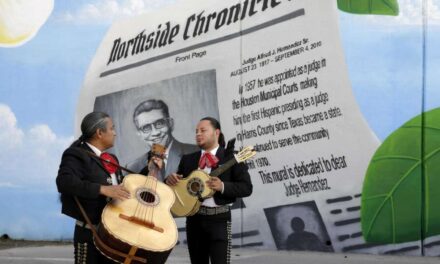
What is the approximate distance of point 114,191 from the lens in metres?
4.92

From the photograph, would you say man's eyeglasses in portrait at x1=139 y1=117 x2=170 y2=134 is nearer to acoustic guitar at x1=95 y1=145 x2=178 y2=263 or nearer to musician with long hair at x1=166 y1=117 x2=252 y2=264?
musician with long hair at x1=166 y1=117 x2=252 y2=264

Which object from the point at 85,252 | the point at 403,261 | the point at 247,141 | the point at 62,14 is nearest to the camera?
the point at 85,252

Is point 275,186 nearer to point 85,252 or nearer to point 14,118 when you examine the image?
point 14,118

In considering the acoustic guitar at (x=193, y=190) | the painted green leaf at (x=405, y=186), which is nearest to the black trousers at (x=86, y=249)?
the acoustic guitar at (x=193, y=190)

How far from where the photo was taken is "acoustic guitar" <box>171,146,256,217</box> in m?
5.84

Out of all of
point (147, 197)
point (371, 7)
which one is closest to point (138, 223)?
point (147, 197)

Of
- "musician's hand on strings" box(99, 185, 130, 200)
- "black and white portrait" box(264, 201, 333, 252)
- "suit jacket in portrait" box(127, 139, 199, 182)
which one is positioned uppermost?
"suit jacket in portrait" box(127, 139, 199, 182)

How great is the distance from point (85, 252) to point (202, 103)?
22.7 ft

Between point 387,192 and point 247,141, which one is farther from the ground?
point 247,141

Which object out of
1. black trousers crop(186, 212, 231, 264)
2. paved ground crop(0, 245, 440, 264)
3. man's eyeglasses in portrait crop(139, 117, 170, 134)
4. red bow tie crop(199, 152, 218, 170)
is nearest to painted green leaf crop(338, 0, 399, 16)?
paved ground crop(0, 245, 440, 264)

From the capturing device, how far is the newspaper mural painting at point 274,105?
9984mm

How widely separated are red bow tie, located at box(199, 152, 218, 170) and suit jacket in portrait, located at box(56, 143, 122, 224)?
1.19m

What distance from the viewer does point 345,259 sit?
9.41 m

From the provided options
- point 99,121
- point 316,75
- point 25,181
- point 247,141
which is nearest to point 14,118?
point 25,181
